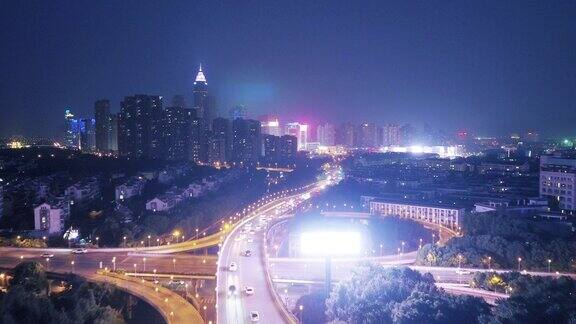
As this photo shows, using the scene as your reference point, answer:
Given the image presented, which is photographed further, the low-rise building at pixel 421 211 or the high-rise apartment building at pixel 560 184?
the high-rise apartment building at pixel 560 184

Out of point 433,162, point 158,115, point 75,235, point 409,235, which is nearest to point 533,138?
point 433,162

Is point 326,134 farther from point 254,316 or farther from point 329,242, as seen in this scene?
point 254,316

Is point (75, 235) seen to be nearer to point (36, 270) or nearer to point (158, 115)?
point (36, 270)

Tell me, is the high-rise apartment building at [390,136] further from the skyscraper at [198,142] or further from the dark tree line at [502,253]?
the dark tree line at [502,253]

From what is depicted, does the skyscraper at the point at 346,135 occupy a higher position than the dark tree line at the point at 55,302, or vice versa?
the skyscraper at the point at 346,135

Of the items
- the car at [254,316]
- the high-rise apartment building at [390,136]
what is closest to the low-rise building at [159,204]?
the car at [254,316]

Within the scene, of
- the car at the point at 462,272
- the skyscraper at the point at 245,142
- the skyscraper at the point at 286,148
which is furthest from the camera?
the skyscraper at the point at 286,148

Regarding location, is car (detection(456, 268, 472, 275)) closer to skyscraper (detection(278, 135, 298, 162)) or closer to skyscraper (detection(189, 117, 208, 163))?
skyscraper (detection(189, 117, 208, 163))
